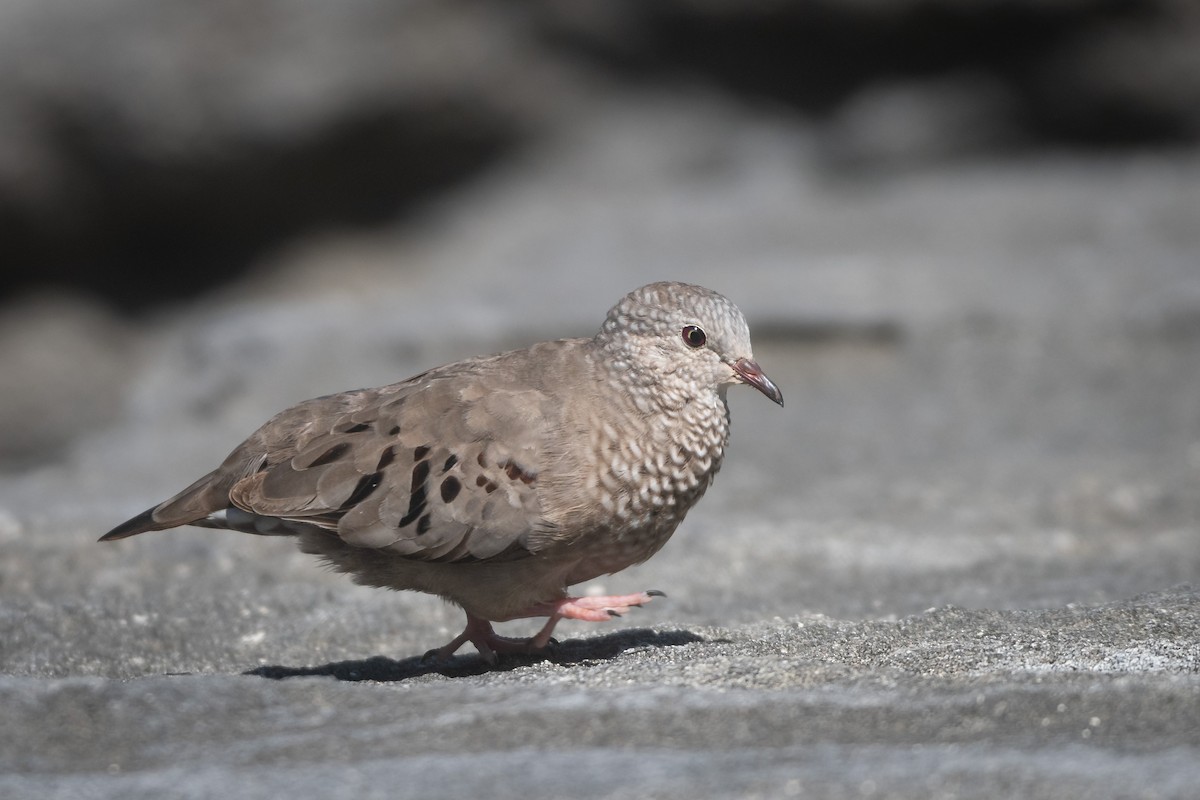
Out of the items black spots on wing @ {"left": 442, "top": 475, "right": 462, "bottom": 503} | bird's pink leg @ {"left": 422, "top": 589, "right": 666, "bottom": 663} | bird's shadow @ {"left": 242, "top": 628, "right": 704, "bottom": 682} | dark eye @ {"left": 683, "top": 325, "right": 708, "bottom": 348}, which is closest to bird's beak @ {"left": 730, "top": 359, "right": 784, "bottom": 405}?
dark eye @ {"left": 683, "top": 325, "right": 708, "bottom": 348}

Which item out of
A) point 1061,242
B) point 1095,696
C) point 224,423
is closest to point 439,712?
point 1095,696

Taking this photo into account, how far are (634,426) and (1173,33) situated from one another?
36.0ft

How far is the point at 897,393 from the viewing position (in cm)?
901

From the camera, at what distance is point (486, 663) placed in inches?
181

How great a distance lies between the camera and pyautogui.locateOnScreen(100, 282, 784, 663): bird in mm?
4324

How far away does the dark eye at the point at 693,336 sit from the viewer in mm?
4625

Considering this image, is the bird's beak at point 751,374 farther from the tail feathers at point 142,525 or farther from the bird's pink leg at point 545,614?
the tail feathers at point 142,525

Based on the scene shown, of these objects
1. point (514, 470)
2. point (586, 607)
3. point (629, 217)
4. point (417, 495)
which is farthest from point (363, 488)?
point (629, 217)

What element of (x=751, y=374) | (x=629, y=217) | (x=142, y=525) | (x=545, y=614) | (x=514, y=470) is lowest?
(x=545, y=614)

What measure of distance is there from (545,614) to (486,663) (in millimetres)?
254

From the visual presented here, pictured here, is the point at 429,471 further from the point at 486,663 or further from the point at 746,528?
the point at 746,528

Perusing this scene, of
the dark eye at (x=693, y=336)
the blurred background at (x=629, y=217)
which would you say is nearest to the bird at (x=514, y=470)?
the dark eye at (x=693, y=336)

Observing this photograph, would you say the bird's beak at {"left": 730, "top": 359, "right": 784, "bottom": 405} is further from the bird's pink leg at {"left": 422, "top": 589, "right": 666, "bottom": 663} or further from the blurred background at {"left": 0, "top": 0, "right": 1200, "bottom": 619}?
the blurred background at {"left": 0, "top": 0, "right": 1200, "bottom": 619}

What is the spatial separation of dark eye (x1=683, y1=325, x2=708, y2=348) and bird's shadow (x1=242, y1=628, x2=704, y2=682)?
0.98m
